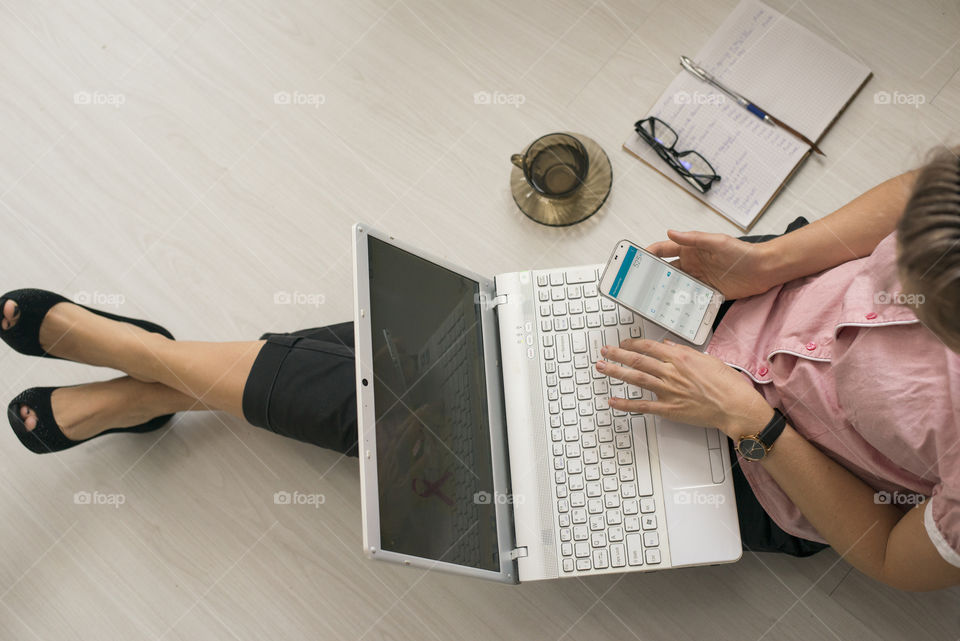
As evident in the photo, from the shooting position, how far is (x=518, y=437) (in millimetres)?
853

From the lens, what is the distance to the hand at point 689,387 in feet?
2.51

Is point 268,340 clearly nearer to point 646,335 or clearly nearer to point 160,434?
point 160,434

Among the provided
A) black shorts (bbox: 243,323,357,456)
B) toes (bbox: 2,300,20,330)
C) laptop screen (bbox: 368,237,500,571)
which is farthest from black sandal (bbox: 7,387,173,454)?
laptop screen (bbox: 368,237,500,571)

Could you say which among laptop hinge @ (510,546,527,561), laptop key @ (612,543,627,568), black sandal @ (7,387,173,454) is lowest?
black sandal @ (7,387,173,454)

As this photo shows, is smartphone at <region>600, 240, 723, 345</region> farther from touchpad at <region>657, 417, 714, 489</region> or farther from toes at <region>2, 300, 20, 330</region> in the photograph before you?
toes at <region>2, 300, 20, 330</region>

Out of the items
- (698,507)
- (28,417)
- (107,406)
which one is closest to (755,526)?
(698,507)

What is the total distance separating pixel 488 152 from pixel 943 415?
0.82 m

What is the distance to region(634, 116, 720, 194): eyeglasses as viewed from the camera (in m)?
1.09

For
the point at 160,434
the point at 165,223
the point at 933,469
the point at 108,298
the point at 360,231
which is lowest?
the point at 160,434

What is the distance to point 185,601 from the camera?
1091mm

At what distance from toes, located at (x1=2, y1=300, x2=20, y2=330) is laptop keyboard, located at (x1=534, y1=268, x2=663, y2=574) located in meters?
0.87

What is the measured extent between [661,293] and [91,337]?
94cm

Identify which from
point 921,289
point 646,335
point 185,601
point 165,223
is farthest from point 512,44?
point 185,601

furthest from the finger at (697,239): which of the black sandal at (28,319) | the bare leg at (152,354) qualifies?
the black sandal at (28,319)
